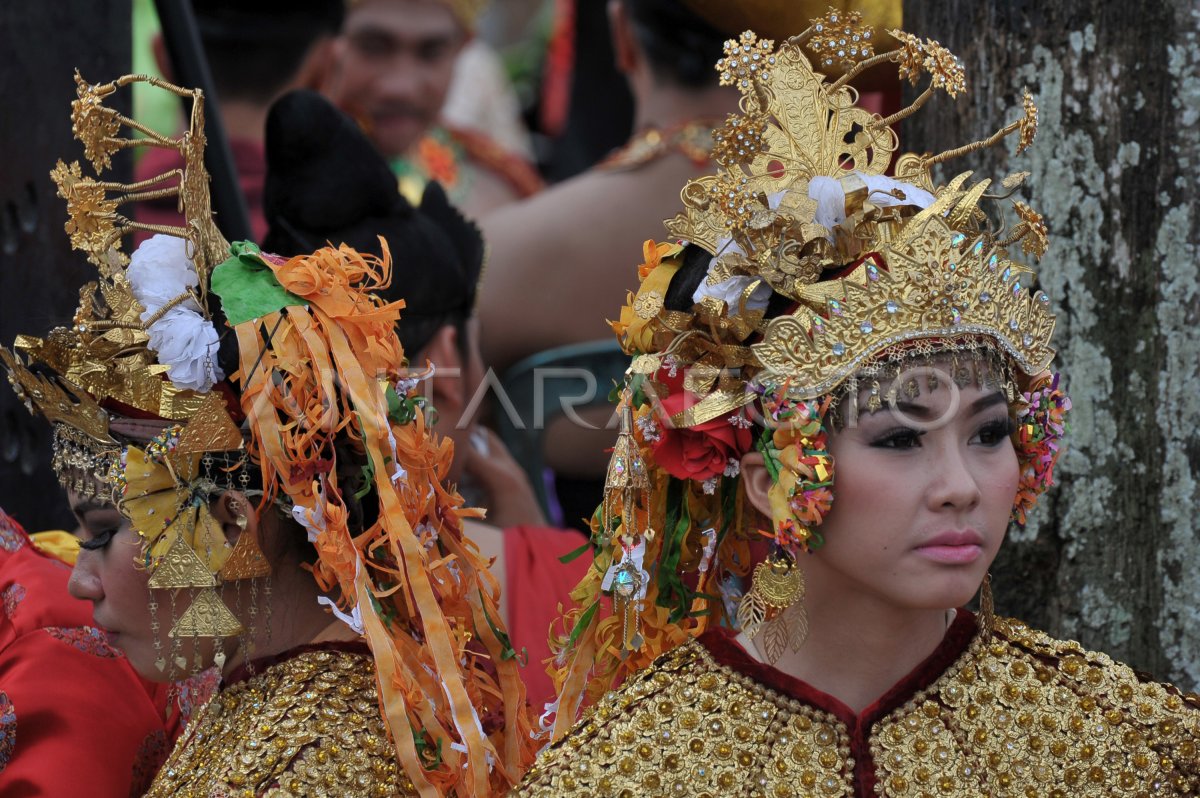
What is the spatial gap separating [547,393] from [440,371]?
1411 millimetres

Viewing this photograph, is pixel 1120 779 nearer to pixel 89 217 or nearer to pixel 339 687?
pixel 339 687

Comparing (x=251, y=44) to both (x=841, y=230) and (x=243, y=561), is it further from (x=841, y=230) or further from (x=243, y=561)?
(x=841, y=230)

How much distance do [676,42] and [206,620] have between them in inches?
121

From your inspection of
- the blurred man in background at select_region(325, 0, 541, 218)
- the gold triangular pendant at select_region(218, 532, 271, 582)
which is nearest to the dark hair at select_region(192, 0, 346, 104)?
the blurred man in background at select_region(325, 0, 541, 218)

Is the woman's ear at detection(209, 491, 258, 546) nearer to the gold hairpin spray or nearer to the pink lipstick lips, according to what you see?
the gold hairpin spray

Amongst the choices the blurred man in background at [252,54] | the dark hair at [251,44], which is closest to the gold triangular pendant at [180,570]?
the blurred man in background at [252,54]

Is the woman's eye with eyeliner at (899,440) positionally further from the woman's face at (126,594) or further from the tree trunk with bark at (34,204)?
the tree trunk with bark at (34,204)

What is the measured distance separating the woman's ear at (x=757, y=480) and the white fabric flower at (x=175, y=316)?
3.05 feet

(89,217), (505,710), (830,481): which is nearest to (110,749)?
(505,710)

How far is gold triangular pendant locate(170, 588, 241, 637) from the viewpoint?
288 cm

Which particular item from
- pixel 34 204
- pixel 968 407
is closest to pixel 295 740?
pixel 968 407

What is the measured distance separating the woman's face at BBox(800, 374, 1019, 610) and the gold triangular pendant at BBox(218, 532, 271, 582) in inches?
40.0

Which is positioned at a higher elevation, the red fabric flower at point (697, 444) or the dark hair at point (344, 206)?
the dark hair at point (344, 206)

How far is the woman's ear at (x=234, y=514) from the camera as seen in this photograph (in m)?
2.90
